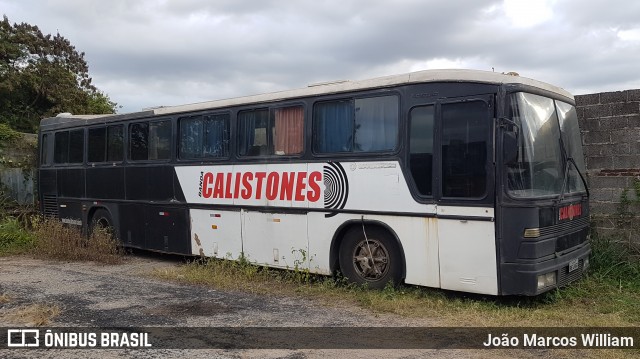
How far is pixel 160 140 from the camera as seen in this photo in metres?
10.3

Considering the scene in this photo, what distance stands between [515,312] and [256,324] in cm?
285

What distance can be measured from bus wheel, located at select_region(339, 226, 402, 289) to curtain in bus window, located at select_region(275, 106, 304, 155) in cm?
152

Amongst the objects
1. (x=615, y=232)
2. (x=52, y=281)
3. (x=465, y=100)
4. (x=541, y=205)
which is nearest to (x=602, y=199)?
(x=615, y=232)

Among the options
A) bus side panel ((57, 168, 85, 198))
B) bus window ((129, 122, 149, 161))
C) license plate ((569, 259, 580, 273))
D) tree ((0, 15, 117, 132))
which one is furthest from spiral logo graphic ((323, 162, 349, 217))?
tree ((0, 15, 117, 132))

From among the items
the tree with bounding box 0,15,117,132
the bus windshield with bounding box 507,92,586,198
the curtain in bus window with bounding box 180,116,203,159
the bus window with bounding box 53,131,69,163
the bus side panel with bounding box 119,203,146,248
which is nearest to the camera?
the bus windshield with bounding box 507,92,586,198

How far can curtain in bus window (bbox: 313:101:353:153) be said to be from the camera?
25.0ft

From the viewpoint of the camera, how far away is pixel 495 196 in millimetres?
6270

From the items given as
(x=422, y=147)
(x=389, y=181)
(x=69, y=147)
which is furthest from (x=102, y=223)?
(x=422, y=147)

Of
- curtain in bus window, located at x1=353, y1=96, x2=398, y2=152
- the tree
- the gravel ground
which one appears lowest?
the gravel ground

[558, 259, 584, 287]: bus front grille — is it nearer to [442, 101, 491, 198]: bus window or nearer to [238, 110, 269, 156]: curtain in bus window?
[442, 101, 491, 198]: bus window

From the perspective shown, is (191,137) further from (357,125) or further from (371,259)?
(371,259)

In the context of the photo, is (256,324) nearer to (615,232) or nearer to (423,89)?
(423,89)

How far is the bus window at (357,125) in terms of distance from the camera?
283 inches

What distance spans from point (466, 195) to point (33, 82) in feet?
78.6
